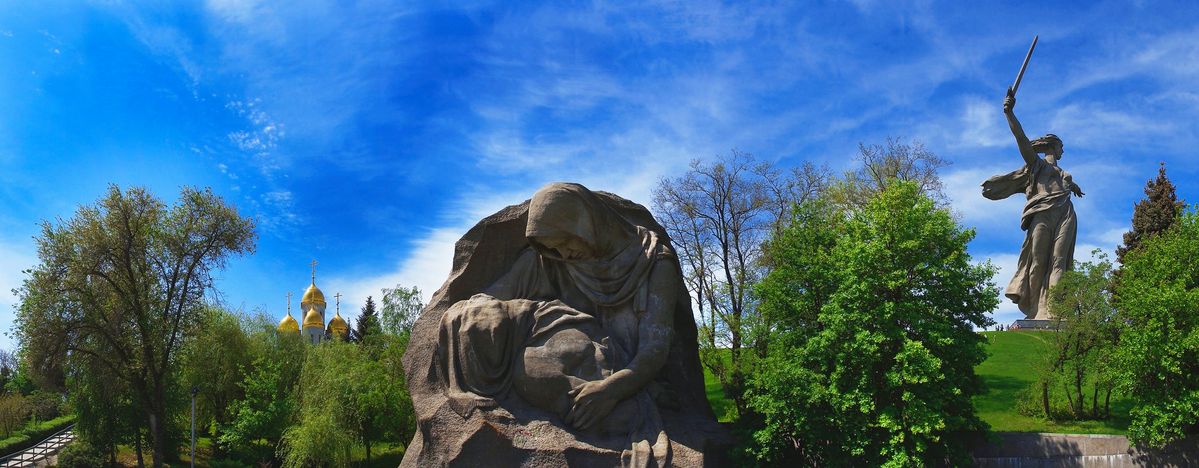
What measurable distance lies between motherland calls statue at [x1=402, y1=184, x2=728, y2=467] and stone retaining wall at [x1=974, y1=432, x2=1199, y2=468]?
326 centimetres

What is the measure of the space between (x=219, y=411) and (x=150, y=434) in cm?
305

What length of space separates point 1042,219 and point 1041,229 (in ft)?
1.02

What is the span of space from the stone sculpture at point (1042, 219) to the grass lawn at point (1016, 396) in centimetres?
135

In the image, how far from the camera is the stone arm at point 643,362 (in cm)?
912

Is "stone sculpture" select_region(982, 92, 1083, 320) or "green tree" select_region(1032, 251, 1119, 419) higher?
"stone sculpture" select_region(982, 92, 1083, 320)

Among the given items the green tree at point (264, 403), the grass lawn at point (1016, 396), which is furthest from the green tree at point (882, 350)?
the green tree at point (264, 403)

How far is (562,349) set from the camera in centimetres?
943

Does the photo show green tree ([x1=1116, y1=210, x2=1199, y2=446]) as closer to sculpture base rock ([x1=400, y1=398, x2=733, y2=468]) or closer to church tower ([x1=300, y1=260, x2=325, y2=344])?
sculpture base rock ([x1=400, y1=398, x2=733, y2=468])

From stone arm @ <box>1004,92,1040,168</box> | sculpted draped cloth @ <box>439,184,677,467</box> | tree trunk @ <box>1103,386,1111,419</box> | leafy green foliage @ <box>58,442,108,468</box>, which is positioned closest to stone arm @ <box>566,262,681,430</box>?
sculpted draped cloth @ <box>439,184,677,467</box>

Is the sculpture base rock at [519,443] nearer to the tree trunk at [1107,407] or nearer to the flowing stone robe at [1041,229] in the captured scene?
the tree trunk at [1107,407]

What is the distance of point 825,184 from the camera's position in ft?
92.6

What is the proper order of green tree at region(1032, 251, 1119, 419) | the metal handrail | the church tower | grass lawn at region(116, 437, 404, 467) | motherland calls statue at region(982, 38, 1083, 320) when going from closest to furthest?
green tree at region(1032, 251, 1119, 419)
motherland calls statue at region(982, 38, 1083, 320)
grass lawn at region(116, 437, 404, 467)
the metal handrail
the church tower

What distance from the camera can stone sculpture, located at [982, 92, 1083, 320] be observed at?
22.7 meters

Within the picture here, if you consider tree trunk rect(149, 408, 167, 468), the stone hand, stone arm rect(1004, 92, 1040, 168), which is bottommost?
tree trunk rect(149, 408, 167, 468)
